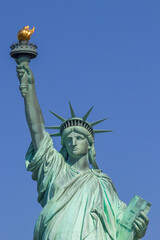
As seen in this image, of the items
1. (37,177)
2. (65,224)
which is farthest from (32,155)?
(65,224)

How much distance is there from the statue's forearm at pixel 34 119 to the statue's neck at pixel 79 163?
0.93 m

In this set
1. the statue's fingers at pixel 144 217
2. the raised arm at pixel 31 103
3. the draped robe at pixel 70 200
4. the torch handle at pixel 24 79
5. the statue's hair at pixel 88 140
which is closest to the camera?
the draped robe at pixel 70 200

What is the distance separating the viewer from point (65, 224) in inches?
921

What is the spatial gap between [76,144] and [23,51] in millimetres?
2418

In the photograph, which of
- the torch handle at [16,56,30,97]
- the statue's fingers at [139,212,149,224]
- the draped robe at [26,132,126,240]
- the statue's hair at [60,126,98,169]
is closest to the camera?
the draped robe at [26,132,126,240]

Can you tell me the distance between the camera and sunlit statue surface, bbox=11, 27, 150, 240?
23.5m

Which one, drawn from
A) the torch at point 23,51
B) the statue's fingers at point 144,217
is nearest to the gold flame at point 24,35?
the torch at point 23,51

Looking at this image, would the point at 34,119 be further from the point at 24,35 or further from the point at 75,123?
the point at 24,35

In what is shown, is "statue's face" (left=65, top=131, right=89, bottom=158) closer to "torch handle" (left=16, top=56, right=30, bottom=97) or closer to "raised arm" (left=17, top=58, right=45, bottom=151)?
"raised arm" (left=17, top=58, right=45, bottom=151)

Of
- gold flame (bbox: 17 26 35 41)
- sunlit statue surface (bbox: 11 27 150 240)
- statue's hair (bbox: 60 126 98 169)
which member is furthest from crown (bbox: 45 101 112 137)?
gold flame (bbox: 17 26 35 41)

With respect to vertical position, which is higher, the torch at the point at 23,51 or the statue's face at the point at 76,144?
the torch at the point at 23,51

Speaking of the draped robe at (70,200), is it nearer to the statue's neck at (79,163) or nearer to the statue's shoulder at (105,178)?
the statue's shoulder at (105,178)

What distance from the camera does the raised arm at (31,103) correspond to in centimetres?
2444

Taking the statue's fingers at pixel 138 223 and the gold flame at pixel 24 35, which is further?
the gold flame at pixel 24 35
